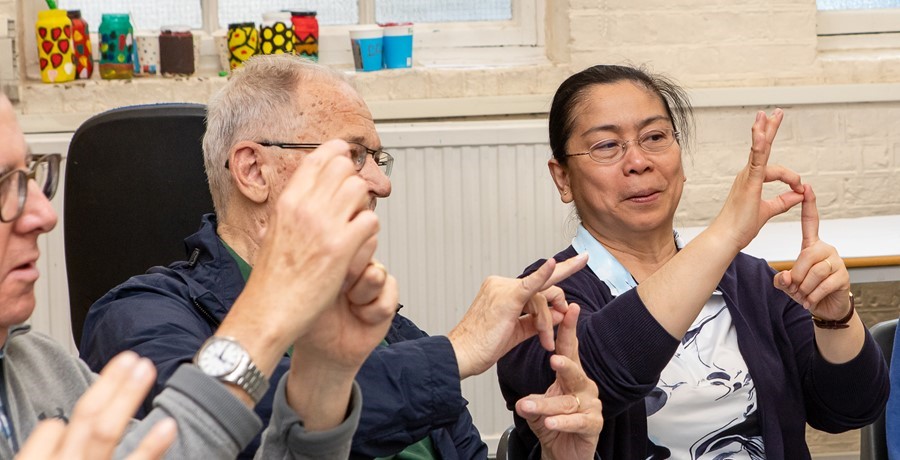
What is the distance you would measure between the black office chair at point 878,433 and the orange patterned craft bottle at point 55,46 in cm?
244

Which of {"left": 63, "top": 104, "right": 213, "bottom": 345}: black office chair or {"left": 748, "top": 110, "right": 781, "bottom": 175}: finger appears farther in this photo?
{"left": 63, "top": 104, "right": 213, "bottom": 345}: black office chair

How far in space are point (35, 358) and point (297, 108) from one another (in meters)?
0.62

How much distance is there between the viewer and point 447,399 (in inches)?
54.3

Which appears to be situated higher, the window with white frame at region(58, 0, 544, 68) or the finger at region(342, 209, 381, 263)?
the window with white frame at region(58, 0, 544, 68)

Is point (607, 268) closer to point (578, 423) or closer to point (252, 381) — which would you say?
point (578, 423)

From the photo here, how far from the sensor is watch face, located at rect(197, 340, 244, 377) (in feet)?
3.11

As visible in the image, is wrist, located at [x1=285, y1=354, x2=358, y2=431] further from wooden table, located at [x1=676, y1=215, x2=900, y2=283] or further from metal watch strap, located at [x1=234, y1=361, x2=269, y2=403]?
wooden table, located at [x1=676, y1=215, x2=900, y2=283]

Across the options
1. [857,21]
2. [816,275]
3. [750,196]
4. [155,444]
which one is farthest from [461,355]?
[857,21]

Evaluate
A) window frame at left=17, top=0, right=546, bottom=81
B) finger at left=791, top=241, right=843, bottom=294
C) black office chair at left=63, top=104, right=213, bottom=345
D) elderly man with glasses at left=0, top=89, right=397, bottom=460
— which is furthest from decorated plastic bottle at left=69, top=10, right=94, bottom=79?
finger at left=791, top=241, right=843, bottom=294

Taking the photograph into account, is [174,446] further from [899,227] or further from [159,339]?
[899,227]

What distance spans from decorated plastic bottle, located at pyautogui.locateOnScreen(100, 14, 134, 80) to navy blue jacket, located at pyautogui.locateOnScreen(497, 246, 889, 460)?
1.88 metres

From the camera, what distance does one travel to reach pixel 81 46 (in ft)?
11.0

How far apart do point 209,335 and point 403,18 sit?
2.19 metres

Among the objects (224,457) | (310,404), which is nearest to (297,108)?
(310,404)
